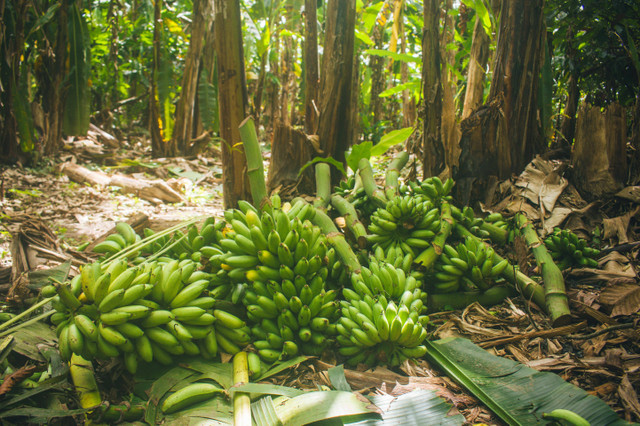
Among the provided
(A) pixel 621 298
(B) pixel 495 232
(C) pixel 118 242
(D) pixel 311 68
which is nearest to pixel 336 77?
(D) pixel 311 68

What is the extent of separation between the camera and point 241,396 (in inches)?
44.2

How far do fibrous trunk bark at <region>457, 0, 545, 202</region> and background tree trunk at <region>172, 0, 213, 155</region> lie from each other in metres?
4.19

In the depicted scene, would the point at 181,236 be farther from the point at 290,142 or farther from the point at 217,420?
the point at 290,142

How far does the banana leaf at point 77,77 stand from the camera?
4.63 m

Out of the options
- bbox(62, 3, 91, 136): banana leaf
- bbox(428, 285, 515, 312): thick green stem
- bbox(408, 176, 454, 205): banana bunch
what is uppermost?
bbox(62, 3, 91, 136): banana leaf

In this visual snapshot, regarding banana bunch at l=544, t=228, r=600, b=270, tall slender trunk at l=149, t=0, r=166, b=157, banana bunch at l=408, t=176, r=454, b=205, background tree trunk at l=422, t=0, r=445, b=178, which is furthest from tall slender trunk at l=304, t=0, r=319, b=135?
tall slender trunk at l=149, t=0, r=166, b=157

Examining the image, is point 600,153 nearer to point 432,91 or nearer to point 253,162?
point 432,91

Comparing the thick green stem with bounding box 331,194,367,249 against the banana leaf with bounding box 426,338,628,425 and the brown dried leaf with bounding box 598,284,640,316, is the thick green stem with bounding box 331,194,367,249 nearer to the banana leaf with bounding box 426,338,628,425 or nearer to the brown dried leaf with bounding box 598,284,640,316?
the banana leaf with bounding box 426,338,628,425

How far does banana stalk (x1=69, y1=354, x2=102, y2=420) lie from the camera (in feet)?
3.48

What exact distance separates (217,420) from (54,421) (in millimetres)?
426

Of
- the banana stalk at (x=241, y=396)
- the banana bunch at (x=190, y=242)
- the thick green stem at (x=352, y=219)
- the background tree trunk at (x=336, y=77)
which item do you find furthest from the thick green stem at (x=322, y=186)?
the banana stalk at (x=241, y=396)

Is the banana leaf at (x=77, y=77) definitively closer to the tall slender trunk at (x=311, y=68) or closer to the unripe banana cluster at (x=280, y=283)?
the tall slender trunk at (x=311, y=68)

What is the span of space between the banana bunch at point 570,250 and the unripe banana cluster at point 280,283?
116 cm

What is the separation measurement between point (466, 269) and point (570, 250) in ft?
1.98
